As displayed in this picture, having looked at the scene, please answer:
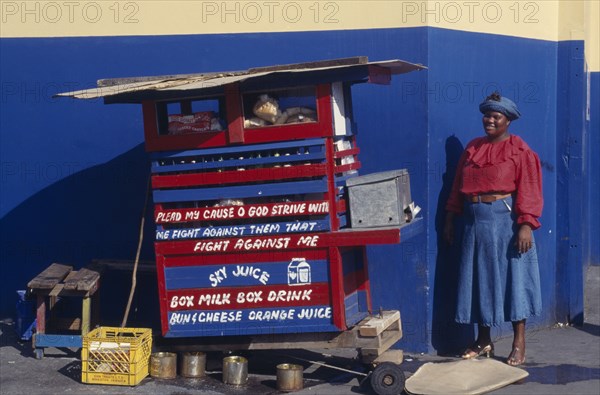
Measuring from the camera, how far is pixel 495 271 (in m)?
7.35

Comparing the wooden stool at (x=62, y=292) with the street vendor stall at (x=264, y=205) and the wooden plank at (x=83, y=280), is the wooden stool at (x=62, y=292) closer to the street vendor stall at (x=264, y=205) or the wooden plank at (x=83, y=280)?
the wooden plank at (x=83, y=280)

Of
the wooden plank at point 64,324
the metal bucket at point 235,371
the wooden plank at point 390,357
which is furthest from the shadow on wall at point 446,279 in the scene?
the wooden plank at point 64,324

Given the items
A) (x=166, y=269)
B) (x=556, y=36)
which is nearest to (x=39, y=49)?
(x=166, y=269)

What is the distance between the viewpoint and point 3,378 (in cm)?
722

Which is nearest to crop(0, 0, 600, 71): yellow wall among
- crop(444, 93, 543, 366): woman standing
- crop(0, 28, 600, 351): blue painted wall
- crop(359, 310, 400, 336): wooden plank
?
crop(0, 28, 600, 351): blue painted wall

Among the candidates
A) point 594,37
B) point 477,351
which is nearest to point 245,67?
point 477,351

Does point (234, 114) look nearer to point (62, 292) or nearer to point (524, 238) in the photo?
point (62, 292)

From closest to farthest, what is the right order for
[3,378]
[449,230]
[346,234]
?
[346,234] < [3,378] < [449,230]

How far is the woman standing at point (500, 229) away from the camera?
7305mm

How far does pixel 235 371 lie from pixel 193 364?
1.11ft

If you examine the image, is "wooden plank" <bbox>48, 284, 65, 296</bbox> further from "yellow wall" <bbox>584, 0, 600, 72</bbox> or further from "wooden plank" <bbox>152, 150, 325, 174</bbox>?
"yellow wall" <bbox>584, 0, 600, 72</bbox>

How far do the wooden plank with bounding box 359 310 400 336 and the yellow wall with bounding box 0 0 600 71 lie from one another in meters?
2.28

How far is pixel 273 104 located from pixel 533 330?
11.4 feet

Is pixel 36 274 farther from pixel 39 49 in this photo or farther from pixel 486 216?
pixel 486 216
